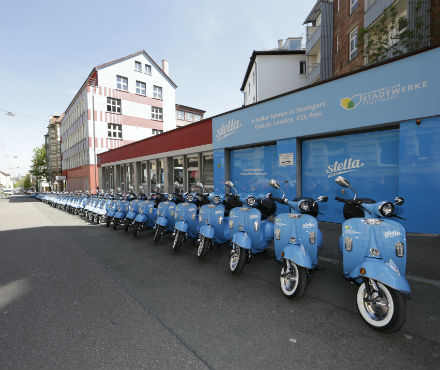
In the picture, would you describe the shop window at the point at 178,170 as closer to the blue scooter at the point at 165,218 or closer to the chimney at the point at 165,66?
the blue scooter at the point at 165,218

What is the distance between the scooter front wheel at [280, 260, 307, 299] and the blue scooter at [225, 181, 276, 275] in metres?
0.76

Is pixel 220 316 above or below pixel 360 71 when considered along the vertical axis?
below

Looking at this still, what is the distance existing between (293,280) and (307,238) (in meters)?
0.62

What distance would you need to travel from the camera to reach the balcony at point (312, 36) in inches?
649

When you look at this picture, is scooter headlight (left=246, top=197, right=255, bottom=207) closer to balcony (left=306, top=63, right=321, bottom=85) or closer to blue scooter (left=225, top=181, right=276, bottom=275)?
blue scooter (left=225, top=181, right=276, bottom=275)

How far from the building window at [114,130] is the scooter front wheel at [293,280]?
26.3 m

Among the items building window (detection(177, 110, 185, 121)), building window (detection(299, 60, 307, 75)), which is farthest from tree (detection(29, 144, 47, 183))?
building window (detection(299, 60, 307, 75))

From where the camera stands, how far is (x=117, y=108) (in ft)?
83.2

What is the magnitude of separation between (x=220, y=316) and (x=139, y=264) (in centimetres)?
229

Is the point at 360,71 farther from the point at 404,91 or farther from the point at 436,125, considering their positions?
the point at 436,125

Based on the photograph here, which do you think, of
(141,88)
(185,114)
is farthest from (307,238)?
(185,114)

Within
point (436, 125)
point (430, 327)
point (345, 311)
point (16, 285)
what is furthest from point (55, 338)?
point (436, 125)

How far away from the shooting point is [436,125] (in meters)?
5.02

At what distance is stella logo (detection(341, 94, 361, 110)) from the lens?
6.16 meters
